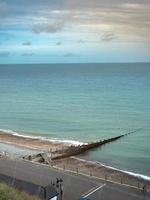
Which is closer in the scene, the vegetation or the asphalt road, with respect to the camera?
the vegetation

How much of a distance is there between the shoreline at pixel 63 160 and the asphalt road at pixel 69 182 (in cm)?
380

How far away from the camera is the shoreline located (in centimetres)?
3735

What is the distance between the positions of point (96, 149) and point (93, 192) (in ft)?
66.7

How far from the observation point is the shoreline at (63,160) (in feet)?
123

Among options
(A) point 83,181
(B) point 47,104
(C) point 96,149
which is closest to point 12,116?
(B) point 47,104

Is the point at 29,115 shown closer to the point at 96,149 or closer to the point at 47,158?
the point at 96,149

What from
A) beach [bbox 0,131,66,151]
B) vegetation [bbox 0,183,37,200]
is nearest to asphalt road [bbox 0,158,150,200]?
vegetation [bbox 0,183,37,200]

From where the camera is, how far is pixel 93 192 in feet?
92.2

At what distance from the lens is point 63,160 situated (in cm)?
4188

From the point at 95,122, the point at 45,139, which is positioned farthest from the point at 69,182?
the point at 95,122

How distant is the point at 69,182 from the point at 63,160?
38.2 feet

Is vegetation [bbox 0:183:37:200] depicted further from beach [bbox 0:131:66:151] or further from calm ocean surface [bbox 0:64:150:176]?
beach [bbox 0:131:66:151]

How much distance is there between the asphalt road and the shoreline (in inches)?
150

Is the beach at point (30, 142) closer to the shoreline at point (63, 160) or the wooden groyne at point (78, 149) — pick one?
the shoreline at point (63, 160)
